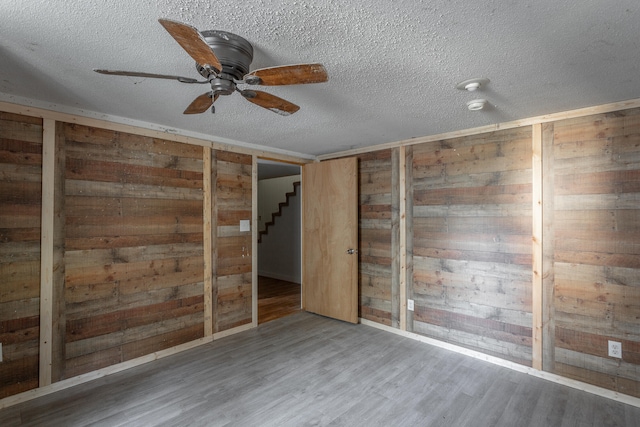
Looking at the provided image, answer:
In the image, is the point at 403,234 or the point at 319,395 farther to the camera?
the point at 403,234

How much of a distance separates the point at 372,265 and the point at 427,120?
1.88 m

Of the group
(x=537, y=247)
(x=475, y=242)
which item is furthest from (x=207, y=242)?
(x=537, y=247)

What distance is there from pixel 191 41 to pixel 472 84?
169 centimetres

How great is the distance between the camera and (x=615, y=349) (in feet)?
7.64

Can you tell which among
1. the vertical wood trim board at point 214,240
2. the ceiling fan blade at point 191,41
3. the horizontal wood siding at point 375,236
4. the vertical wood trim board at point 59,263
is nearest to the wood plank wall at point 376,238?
the horizontal wood siding at point 375,236

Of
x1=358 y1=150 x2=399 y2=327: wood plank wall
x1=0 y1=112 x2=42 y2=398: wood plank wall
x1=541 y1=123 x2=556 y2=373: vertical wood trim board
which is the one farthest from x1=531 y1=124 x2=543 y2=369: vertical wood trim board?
x1=0 y1=112 x2=42 y2=398: wood plank wall

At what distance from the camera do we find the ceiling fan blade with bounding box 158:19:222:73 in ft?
3.39

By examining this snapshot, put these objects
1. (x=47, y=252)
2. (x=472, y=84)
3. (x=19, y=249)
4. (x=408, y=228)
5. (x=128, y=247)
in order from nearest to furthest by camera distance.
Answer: (x=472, y=84) → (x=19, y=249) → (x=47, y=252) → (x=128, y=247) → (x=408, y=228)

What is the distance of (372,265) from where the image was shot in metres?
3.85

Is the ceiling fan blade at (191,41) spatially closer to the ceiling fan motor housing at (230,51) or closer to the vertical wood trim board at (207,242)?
the ceiling fan motor housing at (230,51)

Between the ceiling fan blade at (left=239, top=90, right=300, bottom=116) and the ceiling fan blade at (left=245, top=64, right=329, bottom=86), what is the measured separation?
0.17 m

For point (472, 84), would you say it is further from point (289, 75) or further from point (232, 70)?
point (232, 70)

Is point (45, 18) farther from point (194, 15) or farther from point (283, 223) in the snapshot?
point (283, 223)

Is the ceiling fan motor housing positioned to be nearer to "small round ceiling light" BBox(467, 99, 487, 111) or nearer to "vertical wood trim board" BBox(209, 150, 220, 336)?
"small round ceiling light" BBox(467, 99, 487, 111)
